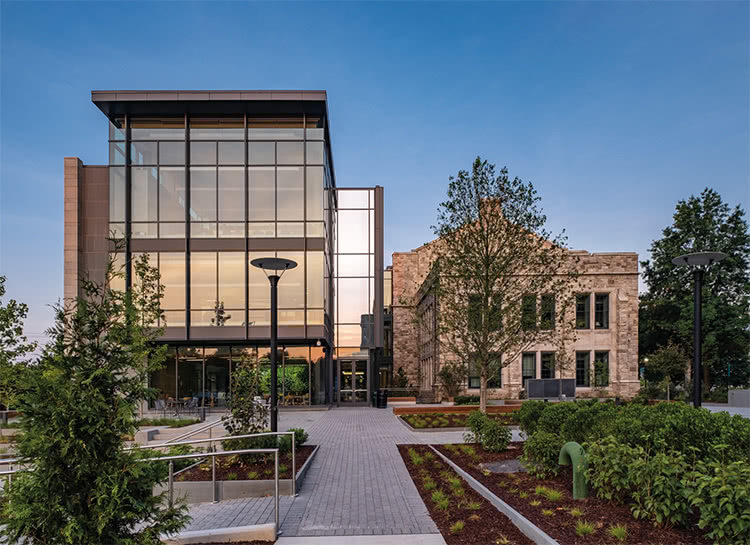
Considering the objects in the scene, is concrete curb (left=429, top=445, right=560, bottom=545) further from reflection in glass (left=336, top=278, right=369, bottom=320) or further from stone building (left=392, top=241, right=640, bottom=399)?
stone building (left=392, top=241, right=640, bottom=399)

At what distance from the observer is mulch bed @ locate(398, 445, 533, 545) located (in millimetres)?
6684

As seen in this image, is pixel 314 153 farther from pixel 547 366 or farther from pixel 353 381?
pixel 547 366

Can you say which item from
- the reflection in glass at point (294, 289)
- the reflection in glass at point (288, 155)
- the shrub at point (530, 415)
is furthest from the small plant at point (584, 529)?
the reflection in glass at point (288, 155)

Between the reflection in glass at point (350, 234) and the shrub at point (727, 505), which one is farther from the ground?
the reflection in glass at point (350, 234)

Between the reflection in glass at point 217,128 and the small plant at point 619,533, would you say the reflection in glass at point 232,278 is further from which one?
the small plant at point 619,533

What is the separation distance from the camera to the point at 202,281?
28.5 m

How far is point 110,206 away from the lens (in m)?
29.0

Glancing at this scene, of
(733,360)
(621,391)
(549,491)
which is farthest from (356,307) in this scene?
(733,360)

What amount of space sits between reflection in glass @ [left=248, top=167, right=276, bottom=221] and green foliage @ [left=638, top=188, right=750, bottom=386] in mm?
33482

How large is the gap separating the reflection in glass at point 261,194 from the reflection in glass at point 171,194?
378 centimetres

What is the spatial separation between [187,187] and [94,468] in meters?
26.1

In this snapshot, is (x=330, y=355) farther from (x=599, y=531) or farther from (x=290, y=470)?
(x=599, y=531)

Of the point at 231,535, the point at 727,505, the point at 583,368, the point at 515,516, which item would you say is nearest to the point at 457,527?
the point at 515,516

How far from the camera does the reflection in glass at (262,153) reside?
29438 mm
